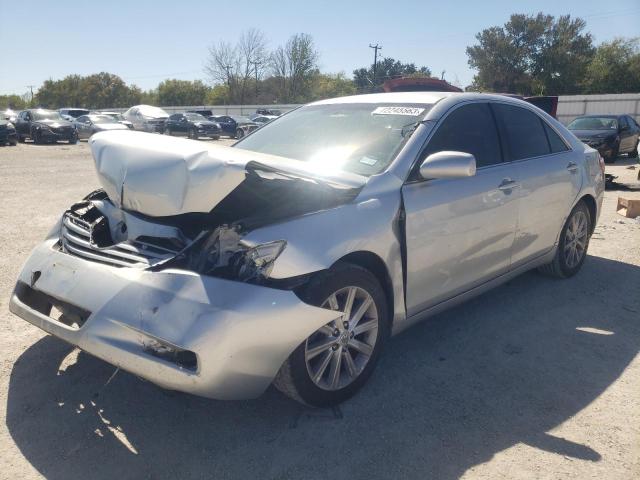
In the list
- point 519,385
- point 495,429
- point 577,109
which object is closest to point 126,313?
point 495,429

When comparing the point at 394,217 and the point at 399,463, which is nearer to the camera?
the point at 399,463

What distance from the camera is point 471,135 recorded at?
370 centimetres

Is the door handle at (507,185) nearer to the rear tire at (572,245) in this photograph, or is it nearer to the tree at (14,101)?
the rear tire at (572,245)

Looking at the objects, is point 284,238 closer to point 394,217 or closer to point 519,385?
point 394,217

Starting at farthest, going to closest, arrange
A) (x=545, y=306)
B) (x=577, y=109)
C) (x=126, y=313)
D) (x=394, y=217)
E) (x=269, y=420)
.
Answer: (x=577, y=109)
(x=545, y=306)
(x=394, y=217)
(x=269, y=420)
(x=126, y=313)

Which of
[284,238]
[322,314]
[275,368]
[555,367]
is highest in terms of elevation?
[284,238]

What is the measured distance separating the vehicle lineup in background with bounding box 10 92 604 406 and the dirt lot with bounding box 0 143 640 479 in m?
0.30

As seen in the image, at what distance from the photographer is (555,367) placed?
3.34 metres

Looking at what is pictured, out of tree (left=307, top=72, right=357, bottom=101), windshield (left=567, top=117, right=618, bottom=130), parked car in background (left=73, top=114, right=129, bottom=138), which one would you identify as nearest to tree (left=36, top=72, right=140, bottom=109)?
tree (left=307, top=72, right=357, bottom=101)

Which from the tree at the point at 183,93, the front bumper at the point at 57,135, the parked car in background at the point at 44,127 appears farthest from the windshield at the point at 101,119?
the tree at the point at 183,93

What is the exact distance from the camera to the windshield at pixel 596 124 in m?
16.4

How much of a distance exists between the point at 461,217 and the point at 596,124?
52.3ft

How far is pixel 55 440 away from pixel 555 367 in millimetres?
2922

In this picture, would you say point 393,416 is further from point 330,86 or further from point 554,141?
point 330,86
